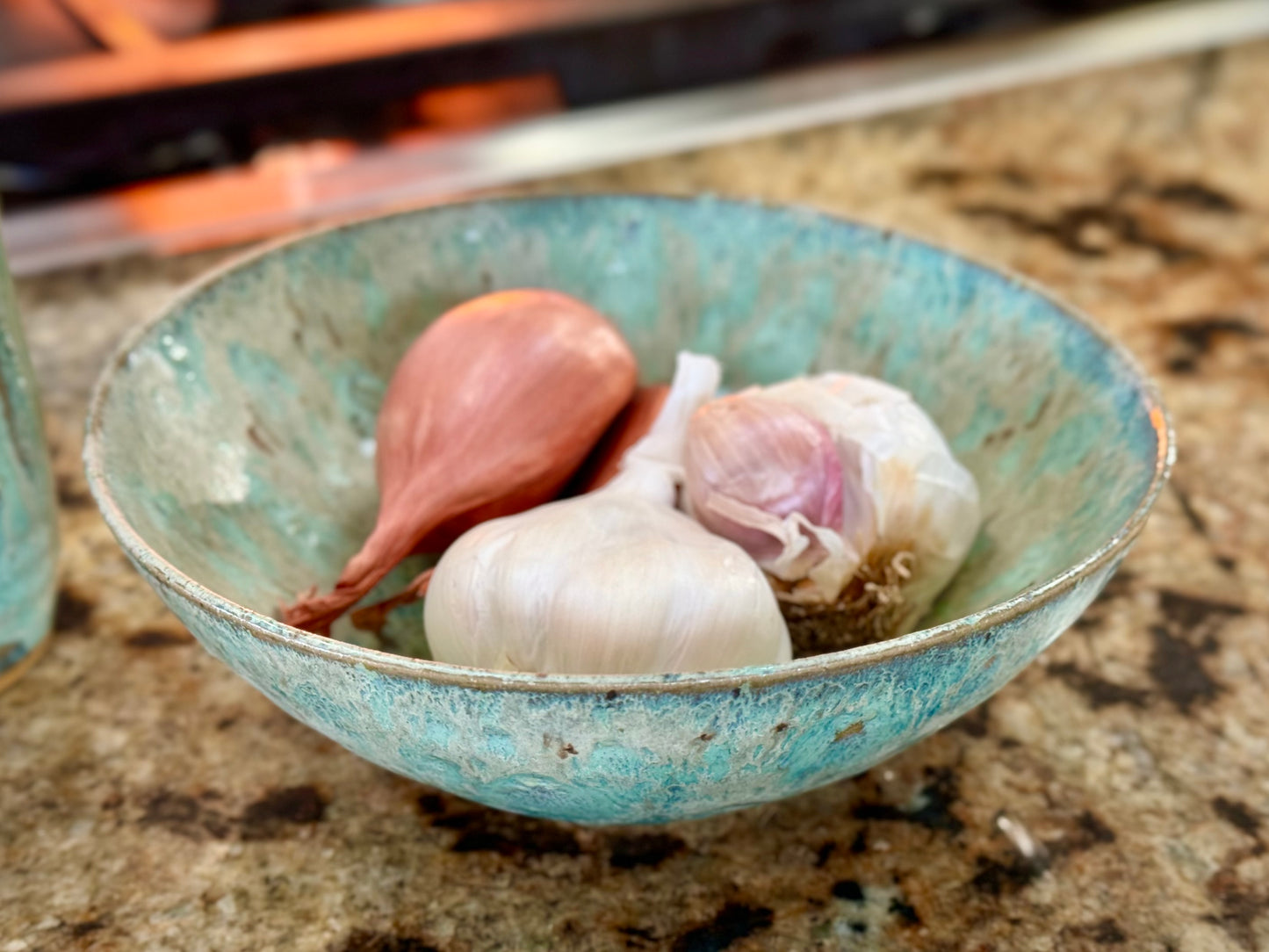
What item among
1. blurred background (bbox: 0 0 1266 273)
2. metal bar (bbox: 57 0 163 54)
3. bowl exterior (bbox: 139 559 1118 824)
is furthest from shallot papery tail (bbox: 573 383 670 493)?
metal bar (bbox: 57 0 163 54)

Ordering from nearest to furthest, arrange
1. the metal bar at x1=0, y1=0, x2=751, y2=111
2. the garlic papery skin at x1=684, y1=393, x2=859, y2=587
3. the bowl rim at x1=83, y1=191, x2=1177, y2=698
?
the bowl rim at x1=83, y1=191, x2=1177, y2=698 < the garlic papery skin at x1=684, y1=393, x2=859, y2=587 < the metal bar at x1=0, y1=0, x2=751, y2=111

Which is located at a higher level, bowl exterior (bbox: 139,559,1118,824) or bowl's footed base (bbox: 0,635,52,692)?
bowl exterior (bbox: 139,559,1118,824)

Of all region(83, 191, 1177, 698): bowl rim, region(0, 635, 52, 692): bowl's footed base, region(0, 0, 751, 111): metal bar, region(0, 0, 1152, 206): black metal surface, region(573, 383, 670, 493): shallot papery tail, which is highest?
region(0, 0, 751, 111): metal bar

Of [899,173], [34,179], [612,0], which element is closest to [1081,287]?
[899,173]

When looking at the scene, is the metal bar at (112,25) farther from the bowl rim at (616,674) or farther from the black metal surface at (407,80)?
the bowl rim at (616,674)

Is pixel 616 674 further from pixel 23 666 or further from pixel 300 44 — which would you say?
pixel 300 44

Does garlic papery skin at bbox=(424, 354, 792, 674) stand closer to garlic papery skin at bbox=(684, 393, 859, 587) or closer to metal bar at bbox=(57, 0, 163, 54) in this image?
garlic papery skin at bbox=(684, 393, 859, 587)

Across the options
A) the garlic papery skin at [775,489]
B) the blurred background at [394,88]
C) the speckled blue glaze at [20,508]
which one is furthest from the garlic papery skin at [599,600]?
the blurred background at [394,88]
